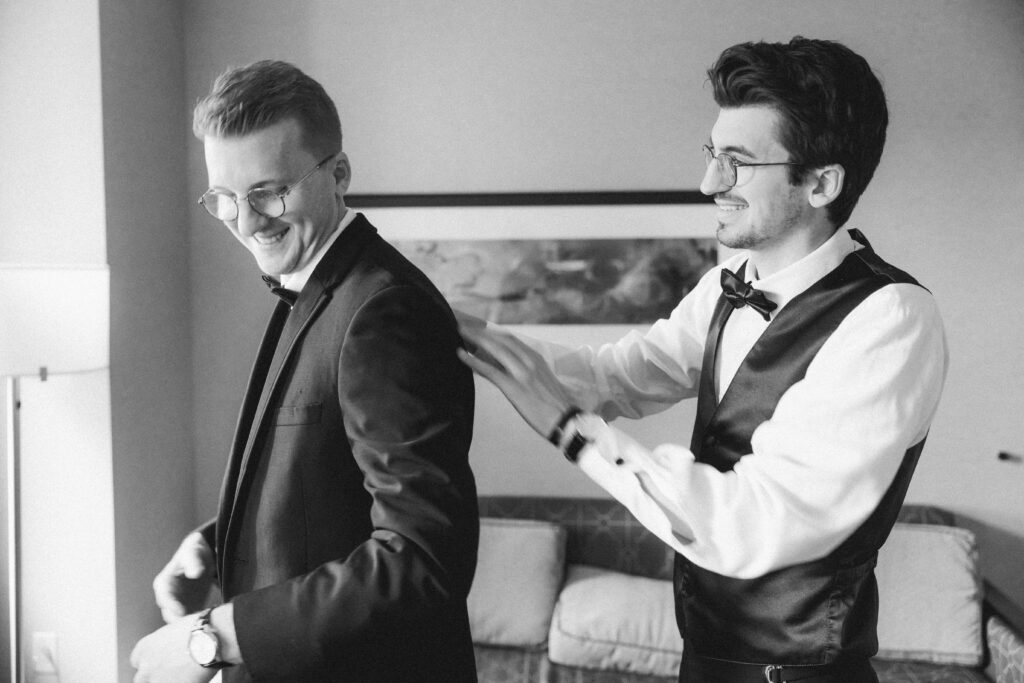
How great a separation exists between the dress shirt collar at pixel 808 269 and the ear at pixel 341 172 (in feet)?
2.57

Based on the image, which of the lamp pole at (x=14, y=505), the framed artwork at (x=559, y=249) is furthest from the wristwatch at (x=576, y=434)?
the framed artwork at (x=559, y=249)

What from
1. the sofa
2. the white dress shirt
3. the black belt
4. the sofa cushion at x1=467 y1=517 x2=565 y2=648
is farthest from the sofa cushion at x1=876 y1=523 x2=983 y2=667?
the white dress shirt

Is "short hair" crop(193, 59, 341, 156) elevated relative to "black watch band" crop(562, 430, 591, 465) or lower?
elevated

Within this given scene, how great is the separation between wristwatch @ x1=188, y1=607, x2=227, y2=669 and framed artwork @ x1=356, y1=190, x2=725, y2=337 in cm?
237

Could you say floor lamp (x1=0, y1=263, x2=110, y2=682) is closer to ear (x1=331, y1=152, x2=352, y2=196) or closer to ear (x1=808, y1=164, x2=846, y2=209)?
ear (x1=331, y1=152, x2=352, y2=196)

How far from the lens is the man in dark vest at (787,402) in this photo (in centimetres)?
125

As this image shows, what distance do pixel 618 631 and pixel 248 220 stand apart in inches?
80.5

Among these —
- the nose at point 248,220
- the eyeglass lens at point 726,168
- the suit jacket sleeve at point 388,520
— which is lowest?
the suit jacket sleeve at point 388,520

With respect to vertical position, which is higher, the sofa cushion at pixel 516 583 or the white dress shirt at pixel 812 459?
the white dress shirt at pixel 812 459

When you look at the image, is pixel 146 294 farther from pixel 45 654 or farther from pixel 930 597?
pixel 930 597

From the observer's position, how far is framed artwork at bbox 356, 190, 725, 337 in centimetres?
325

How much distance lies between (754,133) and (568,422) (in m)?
0.62

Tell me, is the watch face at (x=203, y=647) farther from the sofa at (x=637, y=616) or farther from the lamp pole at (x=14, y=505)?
the sofa at (x=637, y=616)

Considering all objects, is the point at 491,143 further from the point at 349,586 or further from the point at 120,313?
the point at 349,586
